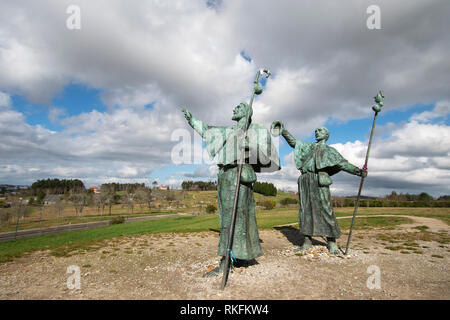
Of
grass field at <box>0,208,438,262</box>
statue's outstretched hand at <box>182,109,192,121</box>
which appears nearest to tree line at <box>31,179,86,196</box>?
grass field at <box>0,208,438,262</box>

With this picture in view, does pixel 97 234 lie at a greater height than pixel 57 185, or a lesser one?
lesser

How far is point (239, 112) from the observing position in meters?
6.12

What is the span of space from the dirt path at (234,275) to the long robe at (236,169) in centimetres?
86

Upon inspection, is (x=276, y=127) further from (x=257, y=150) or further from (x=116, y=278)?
(x=116, y=278)

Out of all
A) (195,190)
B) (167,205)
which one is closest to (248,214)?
(167,205)

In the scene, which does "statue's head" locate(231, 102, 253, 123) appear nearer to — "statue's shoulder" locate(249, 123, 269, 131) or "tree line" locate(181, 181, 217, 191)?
"statue's shoulder" locate(249, 123, 269, 131)

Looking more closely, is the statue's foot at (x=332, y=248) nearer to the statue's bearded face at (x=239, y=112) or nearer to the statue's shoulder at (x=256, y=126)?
the statue's shoulder at (x=256, y=126)

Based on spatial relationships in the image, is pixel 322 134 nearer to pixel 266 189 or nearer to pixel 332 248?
→ pixel 332 248

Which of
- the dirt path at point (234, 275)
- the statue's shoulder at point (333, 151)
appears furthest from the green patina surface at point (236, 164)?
the statue's shoulder at point (333, 151)

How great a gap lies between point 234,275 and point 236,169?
2.71 m

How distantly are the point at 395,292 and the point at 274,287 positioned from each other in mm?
2575

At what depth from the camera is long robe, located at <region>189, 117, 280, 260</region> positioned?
5762 mm

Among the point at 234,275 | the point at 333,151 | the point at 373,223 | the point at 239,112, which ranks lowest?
the point at 373,223

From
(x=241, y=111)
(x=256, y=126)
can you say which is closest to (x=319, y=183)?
(x=256, y=126)
